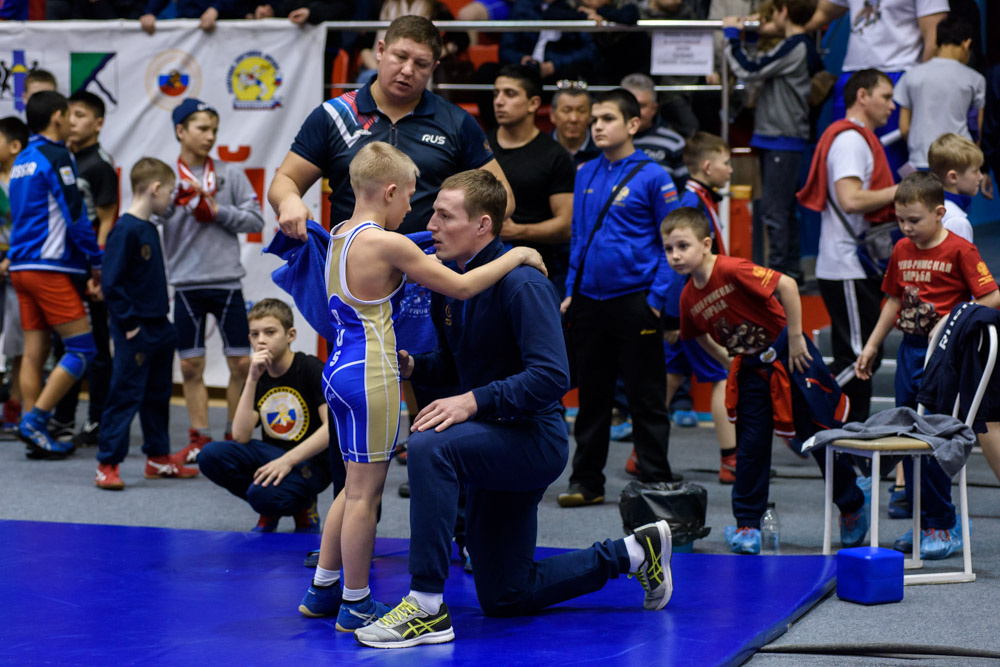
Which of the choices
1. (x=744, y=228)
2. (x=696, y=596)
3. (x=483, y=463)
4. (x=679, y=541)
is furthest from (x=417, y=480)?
(x=744, y=228)

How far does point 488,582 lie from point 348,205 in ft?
4.53

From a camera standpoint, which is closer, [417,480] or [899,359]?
[417,480]

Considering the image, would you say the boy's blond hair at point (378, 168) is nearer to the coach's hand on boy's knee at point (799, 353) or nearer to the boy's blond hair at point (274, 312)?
the boy's blond hair at point (274, 312)

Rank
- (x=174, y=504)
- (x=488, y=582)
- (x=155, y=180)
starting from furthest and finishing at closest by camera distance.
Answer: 1. (x=155, y=180)
2. (x=174, y=504)
3. (x=488, y=582)

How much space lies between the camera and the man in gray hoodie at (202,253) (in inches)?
233

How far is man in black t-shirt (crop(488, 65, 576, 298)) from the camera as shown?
5.55m

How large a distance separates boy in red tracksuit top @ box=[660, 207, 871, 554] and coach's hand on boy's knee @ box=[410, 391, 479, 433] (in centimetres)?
159

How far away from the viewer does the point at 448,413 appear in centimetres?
295

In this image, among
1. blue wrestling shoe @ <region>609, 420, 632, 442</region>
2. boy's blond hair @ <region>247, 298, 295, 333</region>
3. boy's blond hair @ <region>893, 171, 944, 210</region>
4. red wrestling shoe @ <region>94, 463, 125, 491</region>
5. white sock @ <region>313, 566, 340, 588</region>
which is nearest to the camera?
white sock @ <region>313, 566, 340, 588</region>

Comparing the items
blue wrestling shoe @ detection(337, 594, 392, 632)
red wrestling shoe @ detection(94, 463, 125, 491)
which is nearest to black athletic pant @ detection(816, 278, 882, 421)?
blue wrestling shoe @ detection(337, 594, 392, 632)

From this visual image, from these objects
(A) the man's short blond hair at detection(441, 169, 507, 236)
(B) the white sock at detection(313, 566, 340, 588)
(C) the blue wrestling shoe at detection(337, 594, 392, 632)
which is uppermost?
(A) the man's short blond hair at detection(441, 169, 507, 236)

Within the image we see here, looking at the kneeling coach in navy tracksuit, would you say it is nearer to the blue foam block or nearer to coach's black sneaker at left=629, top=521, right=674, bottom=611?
coach's black sneaker at left=629, top=521, right=674, bottom=611

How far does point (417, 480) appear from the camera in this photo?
2.92 m

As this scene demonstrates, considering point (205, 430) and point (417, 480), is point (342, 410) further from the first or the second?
point (205, 430)
